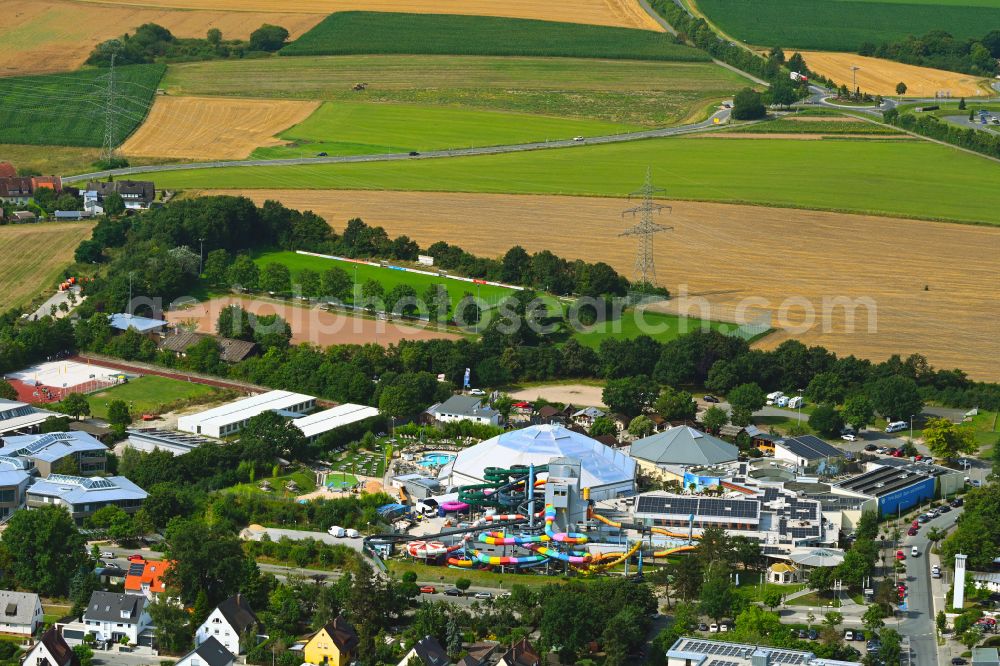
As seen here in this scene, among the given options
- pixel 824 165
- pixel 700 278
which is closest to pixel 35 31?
pixel 824 165

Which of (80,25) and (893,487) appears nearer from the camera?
(893,487)

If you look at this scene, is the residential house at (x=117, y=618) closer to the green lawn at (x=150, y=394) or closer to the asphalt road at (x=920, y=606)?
the green lawn at (x=150, y=394)

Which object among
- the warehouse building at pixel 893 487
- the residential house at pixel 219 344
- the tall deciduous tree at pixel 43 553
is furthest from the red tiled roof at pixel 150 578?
the residential house at pixel 219 344

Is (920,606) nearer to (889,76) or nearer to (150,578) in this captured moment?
(150,578)

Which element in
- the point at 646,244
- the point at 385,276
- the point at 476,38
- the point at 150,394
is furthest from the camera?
the point at 476,38

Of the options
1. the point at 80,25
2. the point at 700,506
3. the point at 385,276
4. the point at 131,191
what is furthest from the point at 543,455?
the point at 80,25

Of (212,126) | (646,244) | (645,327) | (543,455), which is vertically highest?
(212,126)

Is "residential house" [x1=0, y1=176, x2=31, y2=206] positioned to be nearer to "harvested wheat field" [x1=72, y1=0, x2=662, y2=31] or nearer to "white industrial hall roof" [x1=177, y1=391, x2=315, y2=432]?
"white industrial hall roof" [x1=177, y1=391, x2=315, y2=432]

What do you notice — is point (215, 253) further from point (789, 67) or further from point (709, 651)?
point (789, 67)
